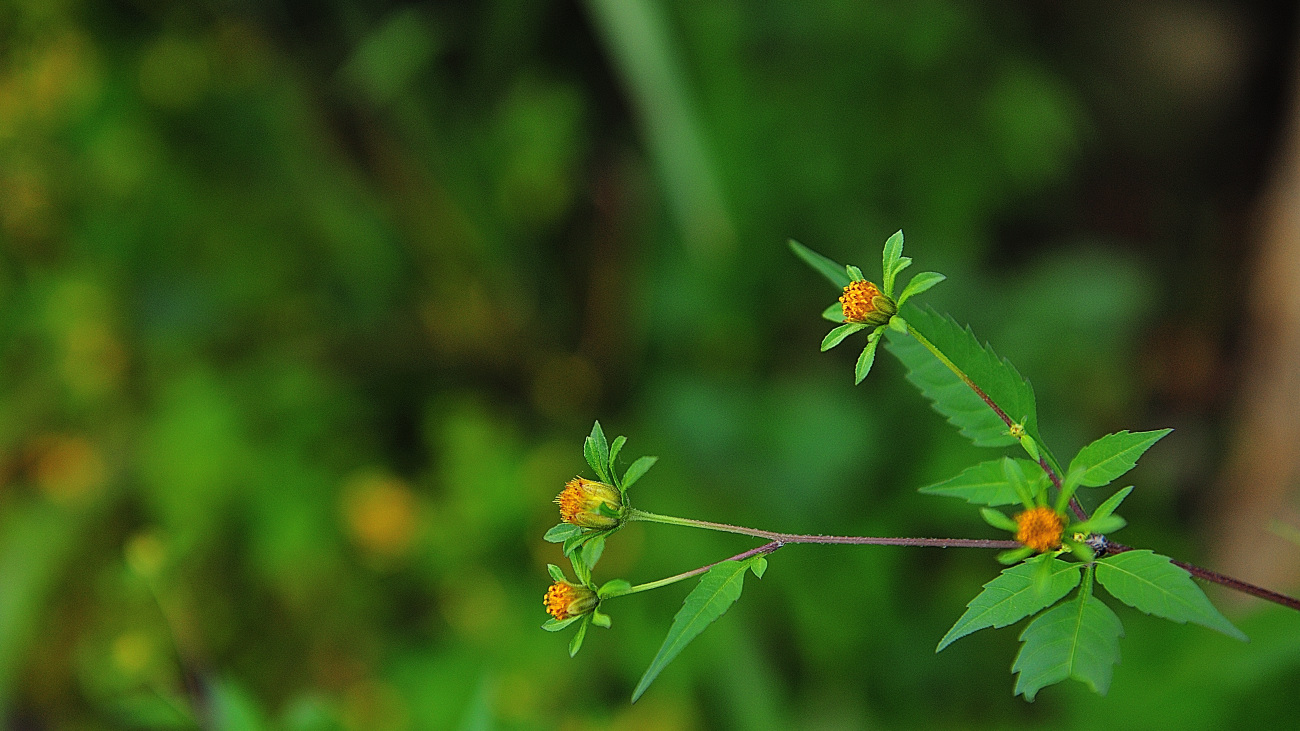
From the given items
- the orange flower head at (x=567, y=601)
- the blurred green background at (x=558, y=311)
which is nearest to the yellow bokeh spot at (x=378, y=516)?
the blurred green background at (x=558, y=311)

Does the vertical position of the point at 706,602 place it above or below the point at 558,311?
above

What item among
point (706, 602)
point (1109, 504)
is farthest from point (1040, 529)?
point (706, 602)

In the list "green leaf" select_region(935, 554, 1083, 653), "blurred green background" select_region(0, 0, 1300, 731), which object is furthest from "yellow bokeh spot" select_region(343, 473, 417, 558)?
"green leaf" select_region(935, 554, 1083, 653)

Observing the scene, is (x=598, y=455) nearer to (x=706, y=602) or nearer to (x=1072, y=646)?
(x=706, y=602)

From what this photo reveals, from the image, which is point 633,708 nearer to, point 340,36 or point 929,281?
point 929,281

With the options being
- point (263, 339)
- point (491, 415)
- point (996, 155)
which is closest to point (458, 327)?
point (491, 415)
